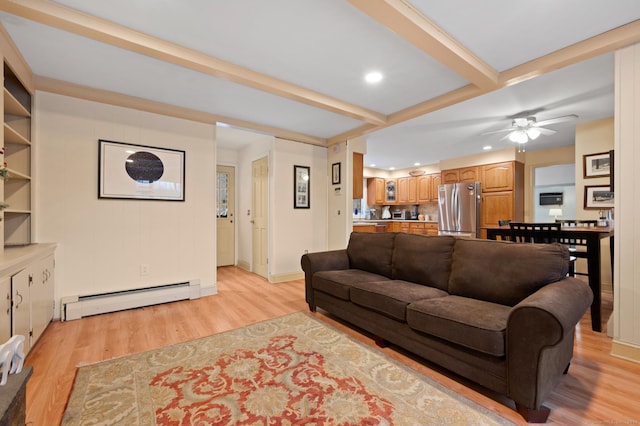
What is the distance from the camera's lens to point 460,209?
589cm

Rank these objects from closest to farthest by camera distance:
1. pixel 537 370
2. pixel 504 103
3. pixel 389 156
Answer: pixel 537 370 < pixel 504 103 < pixel 389 156

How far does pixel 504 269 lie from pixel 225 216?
5.01 meters

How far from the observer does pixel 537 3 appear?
70.6 inches

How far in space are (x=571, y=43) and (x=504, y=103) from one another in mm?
1149

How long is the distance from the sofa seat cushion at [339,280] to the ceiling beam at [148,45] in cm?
193

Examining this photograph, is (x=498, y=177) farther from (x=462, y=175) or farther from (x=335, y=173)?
(x=335, y=173)

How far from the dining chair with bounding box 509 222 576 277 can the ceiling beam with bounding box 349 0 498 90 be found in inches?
60.9

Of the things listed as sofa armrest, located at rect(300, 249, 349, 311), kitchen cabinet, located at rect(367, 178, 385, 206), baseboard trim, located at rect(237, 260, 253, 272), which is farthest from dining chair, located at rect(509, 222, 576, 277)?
kitchen cabinet, located at rect(367, 178, 385, 206)

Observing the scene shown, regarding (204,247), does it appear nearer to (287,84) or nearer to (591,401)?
(287,84)

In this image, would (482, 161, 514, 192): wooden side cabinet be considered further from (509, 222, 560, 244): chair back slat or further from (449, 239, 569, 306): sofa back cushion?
(449, 239, 569, 306): sofa back cushion

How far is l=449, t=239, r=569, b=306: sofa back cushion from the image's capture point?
1893mm

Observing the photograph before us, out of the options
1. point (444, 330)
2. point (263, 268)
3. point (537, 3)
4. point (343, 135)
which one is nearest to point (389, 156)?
point (343, 135)

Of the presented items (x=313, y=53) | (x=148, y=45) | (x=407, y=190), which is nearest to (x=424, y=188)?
(x=407, y=190)

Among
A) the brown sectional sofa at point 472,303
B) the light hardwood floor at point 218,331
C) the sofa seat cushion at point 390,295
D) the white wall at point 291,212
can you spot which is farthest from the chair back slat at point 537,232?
the white wall at point 291,212
